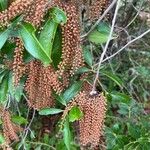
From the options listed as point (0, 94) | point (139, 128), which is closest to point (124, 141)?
point (139, 128)

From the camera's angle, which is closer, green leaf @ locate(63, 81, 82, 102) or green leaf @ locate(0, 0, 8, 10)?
green leaf @ locate(0, 0, 8, 10)

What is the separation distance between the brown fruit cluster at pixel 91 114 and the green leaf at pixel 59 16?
0.93 feet

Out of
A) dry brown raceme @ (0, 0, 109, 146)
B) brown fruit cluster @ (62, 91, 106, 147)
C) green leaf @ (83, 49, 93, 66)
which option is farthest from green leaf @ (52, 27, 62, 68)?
green leaf @ (83, 49, 93, 66)

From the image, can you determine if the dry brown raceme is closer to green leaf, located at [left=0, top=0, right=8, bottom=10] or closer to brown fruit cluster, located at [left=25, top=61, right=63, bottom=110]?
brown fruit cluster, located at [left=25, top=61, right=63, bottom=110]

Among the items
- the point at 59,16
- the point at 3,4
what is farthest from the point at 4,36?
the point at 59,16

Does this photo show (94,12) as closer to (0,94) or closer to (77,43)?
(77,43)

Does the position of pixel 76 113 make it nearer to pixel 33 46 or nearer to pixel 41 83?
pixel 41 83

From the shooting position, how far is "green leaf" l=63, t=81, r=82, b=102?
167cm

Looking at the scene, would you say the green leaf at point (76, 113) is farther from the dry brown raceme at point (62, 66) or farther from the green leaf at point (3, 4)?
the green leaf at point (3, 4)

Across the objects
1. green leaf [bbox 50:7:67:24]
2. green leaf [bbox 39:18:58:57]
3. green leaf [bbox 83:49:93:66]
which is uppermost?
green leaf [bbox 50:7:67:24]

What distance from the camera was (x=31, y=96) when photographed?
61.6 inches

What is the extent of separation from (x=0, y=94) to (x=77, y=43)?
453 mm

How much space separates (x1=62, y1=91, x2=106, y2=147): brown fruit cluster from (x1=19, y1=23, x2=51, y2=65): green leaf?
0.70ft

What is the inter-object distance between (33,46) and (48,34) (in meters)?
0.06
